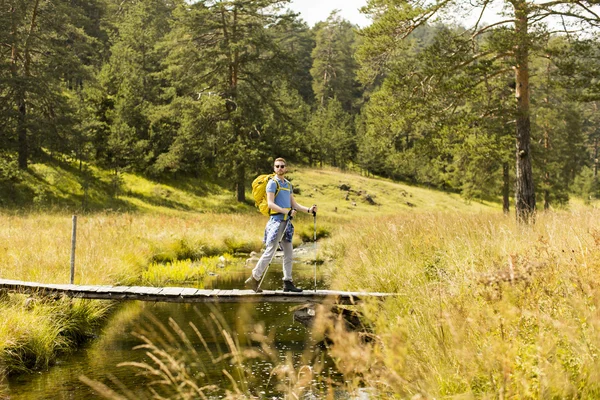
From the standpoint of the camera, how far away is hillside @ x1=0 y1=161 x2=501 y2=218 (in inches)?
1139

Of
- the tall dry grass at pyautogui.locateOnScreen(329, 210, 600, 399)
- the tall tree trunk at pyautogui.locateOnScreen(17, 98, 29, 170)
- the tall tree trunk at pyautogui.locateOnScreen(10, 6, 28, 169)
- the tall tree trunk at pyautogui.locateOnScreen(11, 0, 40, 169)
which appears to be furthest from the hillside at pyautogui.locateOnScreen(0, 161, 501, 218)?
the tall dry grass at pyautogui.locateOnScreen(329, 210, 600, 399)

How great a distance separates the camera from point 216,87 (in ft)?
111

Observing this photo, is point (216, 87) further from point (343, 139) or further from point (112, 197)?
point (343, 139)

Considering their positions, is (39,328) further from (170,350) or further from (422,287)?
(422,287)

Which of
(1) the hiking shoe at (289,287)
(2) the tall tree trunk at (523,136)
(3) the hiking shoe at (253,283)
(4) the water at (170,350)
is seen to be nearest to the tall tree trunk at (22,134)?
(4) the water at (170,350)

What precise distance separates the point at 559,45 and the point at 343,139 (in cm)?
4825

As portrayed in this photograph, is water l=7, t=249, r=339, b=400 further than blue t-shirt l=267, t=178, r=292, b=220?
No

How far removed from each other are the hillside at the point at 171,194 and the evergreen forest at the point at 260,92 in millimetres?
941

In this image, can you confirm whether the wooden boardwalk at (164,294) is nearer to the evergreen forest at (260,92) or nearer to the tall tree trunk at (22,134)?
the evergreen forest at (260,92)

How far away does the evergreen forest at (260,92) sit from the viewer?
14.4 m

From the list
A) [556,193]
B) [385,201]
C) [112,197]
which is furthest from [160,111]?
[556,193]

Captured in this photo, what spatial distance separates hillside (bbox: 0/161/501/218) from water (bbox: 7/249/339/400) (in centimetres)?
1563

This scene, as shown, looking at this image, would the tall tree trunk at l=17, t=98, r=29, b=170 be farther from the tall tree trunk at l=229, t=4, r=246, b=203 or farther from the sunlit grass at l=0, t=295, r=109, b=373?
the sunlit grass at l=0, t=295, r=109, b=373

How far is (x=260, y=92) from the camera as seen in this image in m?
34.4
